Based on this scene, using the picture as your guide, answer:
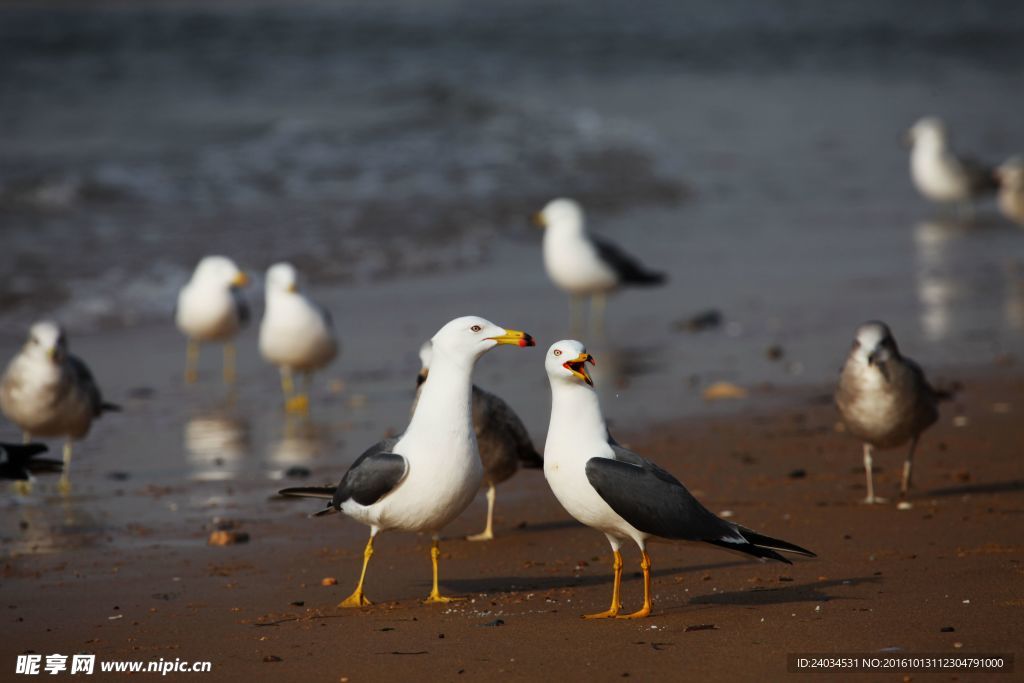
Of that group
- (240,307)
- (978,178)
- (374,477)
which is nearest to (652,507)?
(374,477)

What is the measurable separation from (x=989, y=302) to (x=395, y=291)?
5.38 meters

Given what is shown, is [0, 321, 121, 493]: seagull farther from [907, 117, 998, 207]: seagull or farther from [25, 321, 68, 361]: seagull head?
[907, 117, 998, 207]: seagull

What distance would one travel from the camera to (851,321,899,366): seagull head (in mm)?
7207

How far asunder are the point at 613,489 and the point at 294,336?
18.1ft

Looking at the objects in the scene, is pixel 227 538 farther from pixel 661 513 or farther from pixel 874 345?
pixel 874 345

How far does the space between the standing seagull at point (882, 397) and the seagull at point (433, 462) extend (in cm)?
228

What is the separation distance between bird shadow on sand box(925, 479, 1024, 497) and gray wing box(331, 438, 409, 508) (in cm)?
297

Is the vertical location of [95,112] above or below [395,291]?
above

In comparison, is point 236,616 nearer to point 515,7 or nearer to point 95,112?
point 95,112

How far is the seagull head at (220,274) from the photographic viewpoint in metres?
11.8

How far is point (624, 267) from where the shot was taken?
12.9m

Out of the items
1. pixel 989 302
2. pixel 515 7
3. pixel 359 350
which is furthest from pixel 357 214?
pixel 515 7

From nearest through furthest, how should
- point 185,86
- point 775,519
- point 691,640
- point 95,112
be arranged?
1. point 691,640
2. point 775,519
3. point 95,112
4. point 185,86

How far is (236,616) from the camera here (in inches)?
221
